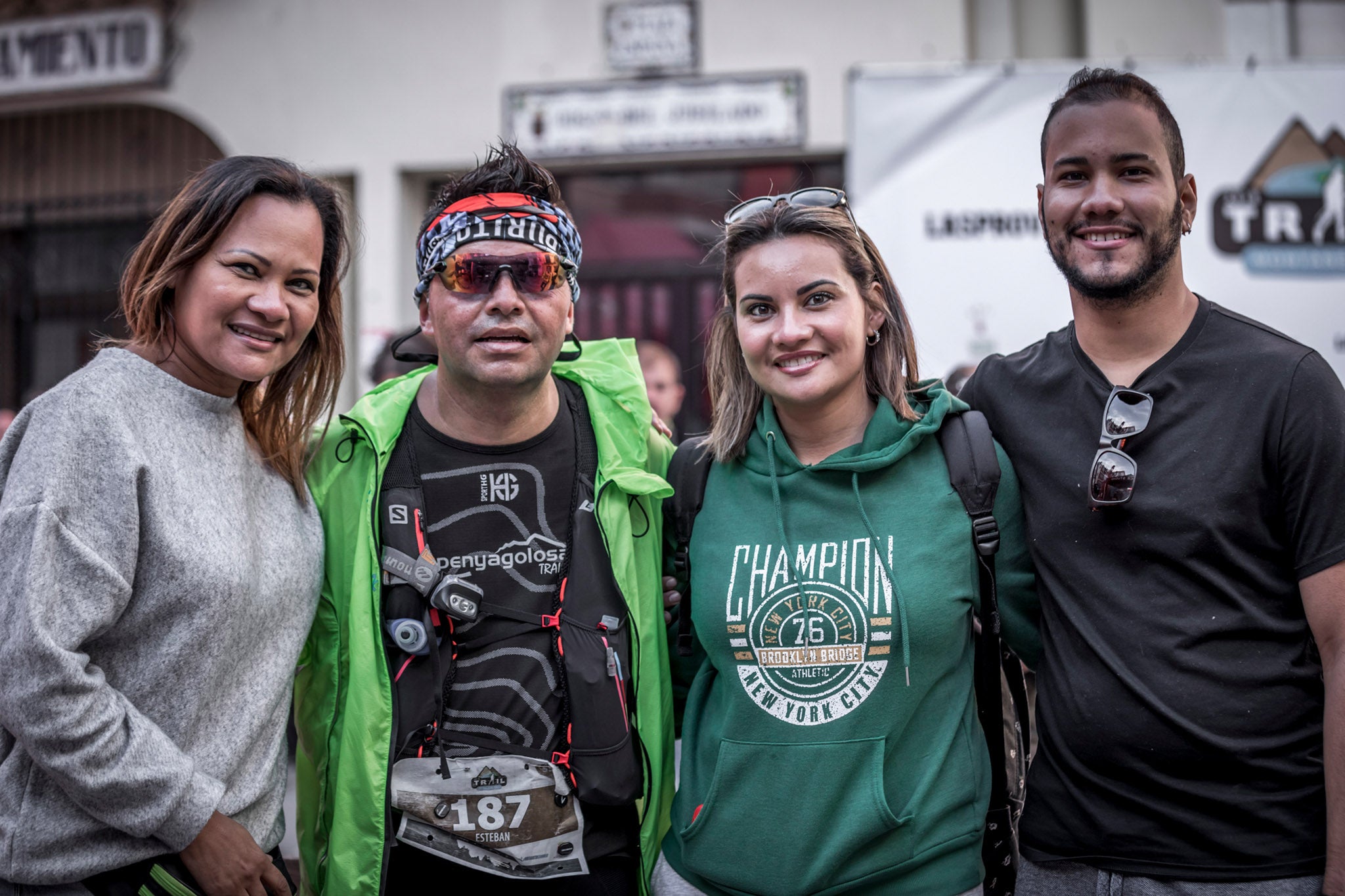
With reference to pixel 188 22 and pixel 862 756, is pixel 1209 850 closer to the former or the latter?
pixel 862 756

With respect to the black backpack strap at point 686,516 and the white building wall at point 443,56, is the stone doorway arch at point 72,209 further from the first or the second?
the black backpack strap at point 686,516

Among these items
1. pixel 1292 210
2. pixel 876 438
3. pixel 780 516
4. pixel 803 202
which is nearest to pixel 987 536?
pixel 876 438

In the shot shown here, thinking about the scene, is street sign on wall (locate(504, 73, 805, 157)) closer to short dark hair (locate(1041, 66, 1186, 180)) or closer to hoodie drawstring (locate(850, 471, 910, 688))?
short dark hair (locate(1041, 66, 1186, 180))

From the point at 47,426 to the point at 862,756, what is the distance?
5.52 ft

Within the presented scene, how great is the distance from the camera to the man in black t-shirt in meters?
2.06

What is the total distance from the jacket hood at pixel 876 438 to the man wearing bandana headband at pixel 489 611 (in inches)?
11.2

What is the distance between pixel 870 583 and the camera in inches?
89.9

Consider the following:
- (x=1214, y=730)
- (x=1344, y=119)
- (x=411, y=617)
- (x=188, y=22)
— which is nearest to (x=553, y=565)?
(x=411, y=617)

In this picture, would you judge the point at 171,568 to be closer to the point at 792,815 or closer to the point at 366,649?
the point at 366,649

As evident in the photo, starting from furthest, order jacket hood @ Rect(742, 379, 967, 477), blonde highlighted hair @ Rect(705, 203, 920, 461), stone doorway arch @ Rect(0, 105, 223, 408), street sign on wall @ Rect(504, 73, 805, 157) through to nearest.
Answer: stone doorway arch @ Rect(0, 105, 223, 408) → street sign on wall @ Rect(504, 73, 805, 157) → blonde highlighted hair @ Rect(705, 203, 920, 461) → jacket hood @ Rect(742, 379, 967, 477)

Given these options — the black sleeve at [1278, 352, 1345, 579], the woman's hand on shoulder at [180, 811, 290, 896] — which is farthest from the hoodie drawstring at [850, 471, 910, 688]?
the woman's hand on shoulder at [180, 811, 290, 896]

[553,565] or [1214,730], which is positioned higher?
[553,565]

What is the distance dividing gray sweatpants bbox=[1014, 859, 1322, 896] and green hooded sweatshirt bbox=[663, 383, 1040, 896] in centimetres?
12

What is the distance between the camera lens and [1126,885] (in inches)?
83.4
